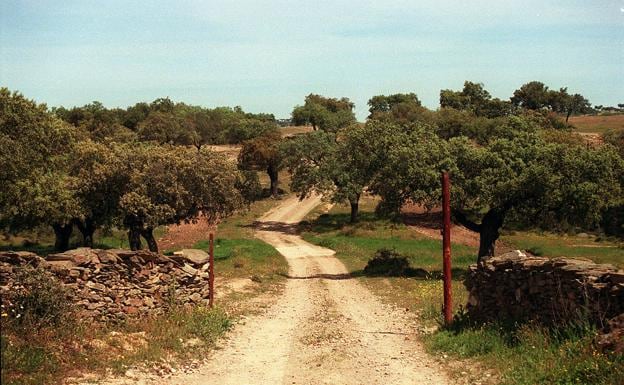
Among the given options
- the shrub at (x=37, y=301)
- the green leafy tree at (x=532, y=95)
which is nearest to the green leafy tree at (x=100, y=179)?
the shrub at (x=37, y=301)

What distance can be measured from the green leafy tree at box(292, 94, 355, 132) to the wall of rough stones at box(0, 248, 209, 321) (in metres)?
94.1

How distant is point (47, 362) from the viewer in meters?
10.2

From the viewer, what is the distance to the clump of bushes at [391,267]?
31.7 meters

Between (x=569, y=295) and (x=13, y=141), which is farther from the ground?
(x=13, y=141)

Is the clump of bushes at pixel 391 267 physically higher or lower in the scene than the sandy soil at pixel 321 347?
lower

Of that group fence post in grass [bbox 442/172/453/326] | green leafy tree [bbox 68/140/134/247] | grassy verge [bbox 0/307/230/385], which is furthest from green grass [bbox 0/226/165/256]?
fence post in grass [bbox 442/172/453/326]

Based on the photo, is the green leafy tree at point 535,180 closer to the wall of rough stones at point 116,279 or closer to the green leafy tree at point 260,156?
the wall of rough stones at point 116,279

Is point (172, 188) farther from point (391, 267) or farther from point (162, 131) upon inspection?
point (162, 131)

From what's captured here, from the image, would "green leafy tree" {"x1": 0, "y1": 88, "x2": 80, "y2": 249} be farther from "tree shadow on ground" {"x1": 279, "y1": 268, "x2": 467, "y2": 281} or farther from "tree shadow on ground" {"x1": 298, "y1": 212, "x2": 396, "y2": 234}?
"tree shadow on ground" {"x1": 298, "y1": 212, "x2": 396, "y2": 234}

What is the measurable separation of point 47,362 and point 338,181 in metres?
47.1

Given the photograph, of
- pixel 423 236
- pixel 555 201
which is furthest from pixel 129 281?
pixel 423 236

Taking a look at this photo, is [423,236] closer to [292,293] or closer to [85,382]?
[292,293]

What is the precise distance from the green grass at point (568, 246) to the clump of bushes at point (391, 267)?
13.3 m

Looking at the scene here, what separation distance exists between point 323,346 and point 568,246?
38000 millimetres
